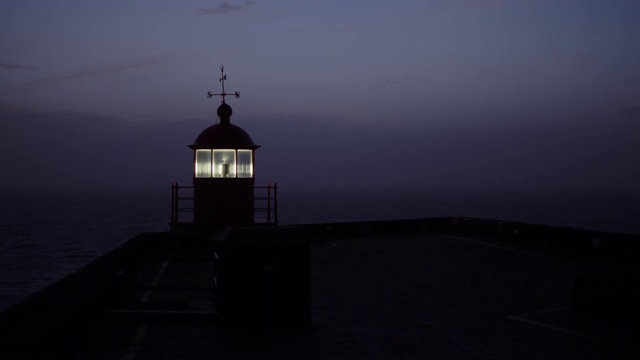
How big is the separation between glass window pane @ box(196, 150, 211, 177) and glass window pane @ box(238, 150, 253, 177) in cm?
94

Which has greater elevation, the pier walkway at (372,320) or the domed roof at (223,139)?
the domed roof at (223,139)

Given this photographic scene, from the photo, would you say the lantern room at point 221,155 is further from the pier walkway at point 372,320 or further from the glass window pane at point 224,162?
the pier walkway at point 372,320

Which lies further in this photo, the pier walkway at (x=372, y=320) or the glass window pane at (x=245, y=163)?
the glass window pane at (x=245, y=163)

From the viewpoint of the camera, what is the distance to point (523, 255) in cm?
2155

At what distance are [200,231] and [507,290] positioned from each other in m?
9.98

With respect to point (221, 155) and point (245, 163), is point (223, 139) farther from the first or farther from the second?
point (245, 163)

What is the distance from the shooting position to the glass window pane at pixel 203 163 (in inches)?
838

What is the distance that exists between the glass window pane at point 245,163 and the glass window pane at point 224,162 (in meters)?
0.19

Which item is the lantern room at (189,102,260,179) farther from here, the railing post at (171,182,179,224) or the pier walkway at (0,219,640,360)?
the pier walkway at (0,219,640,360)

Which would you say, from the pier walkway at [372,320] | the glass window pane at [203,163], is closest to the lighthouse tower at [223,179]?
the glass window pane at [203,163]

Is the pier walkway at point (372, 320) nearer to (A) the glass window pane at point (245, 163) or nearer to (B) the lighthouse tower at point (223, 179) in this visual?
(B) the lighthouse tower at point (223, 179)

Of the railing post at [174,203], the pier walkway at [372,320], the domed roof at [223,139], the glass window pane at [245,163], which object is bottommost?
the pier walkway at [372,320]

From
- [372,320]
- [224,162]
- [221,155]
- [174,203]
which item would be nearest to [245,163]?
[224,162]

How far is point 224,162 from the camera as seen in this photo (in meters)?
21.4
